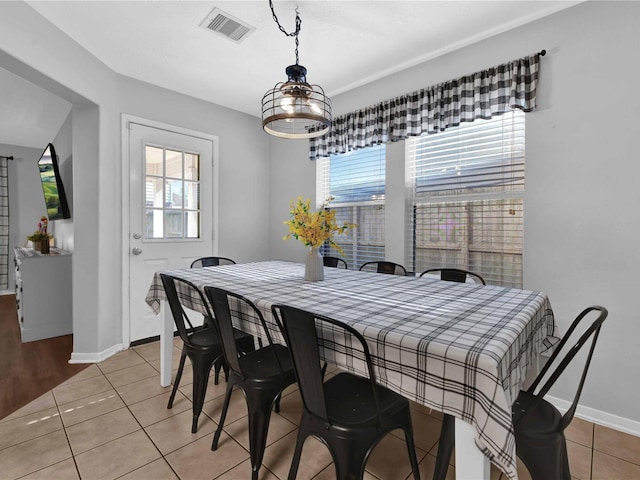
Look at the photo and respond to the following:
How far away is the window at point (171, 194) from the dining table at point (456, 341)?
1.87 metres

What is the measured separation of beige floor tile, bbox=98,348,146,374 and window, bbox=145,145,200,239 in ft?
3.69

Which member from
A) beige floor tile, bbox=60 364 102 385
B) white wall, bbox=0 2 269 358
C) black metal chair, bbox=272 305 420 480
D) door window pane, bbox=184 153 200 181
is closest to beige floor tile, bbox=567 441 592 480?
black metal chair, bbox=272 305 420 480

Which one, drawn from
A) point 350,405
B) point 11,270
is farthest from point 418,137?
point 11,270

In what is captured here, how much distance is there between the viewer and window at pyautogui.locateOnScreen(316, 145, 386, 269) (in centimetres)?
325

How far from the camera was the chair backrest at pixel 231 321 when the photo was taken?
58.5 inches

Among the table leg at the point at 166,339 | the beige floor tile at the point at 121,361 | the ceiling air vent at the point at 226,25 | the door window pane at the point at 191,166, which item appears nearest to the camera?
the ceiling air vent at the point at 226,25

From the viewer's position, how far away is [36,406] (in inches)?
84.5

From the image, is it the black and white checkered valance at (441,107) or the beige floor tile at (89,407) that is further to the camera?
the black and white checkered valance at (441,107)

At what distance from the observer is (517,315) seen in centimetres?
131

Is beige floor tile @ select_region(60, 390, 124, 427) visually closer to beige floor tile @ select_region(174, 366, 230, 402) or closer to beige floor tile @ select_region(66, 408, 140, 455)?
beige floor tile @ select_region(66, 408, 140, 455)

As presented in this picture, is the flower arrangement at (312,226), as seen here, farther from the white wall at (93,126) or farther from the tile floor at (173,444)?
the white wall at (93,126)

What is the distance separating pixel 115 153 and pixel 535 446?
11.8 ft

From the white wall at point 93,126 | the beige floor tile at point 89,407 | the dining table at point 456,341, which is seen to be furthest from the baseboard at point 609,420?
the white wall at point 93,126

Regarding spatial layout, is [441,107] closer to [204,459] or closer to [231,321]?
[231,321]
